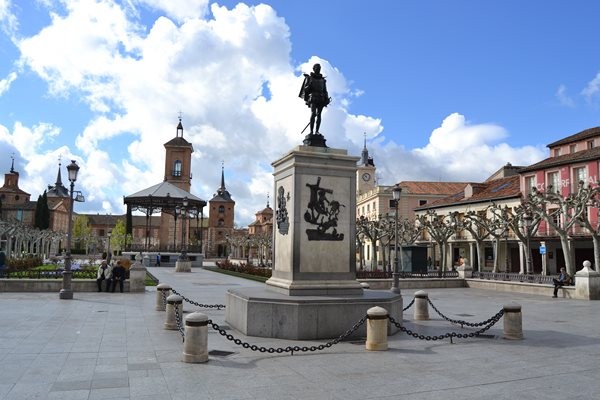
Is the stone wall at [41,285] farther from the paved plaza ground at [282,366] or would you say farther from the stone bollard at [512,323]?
the stone bollard at [512,323]

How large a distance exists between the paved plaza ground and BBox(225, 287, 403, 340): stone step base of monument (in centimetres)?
35

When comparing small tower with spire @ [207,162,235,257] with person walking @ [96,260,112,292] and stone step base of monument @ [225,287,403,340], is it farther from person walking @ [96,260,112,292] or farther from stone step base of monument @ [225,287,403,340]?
stone step base of monument @ [225,287,403,340]

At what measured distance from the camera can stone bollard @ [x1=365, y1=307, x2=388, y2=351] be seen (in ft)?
31.7

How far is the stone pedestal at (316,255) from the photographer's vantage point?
1080 centimetres

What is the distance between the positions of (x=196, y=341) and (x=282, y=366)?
153 cm

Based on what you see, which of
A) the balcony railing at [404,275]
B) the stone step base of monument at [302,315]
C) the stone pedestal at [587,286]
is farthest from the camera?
the balcony railing at [404,275]

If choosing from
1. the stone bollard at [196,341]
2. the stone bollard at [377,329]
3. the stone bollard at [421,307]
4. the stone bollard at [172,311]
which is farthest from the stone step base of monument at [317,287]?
the stone bollard at [421,307]

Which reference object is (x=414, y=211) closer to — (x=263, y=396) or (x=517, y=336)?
(x=517, y=336)

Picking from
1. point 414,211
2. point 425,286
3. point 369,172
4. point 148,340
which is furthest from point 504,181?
point 148,340

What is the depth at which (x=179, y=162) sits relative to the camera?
9969cm

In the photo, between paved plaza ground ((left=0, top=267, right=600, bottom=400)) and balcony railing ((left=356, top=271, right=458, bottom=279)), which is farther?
balcony railing ((left=356, top=271, right=458, bottom=279))

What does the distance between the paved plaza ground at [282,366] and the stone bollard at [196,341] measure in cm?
20

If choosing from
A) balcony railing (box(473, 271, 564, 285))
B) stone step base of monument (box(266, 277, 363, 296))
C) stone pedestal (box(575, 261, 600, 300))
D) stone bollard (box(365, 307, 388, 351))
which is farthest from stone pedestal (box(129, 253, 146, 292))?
balcony railing (box(473, 271, 564, 285))

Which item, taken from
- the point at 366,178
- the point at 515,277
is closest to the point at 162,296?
the point at 515,277
